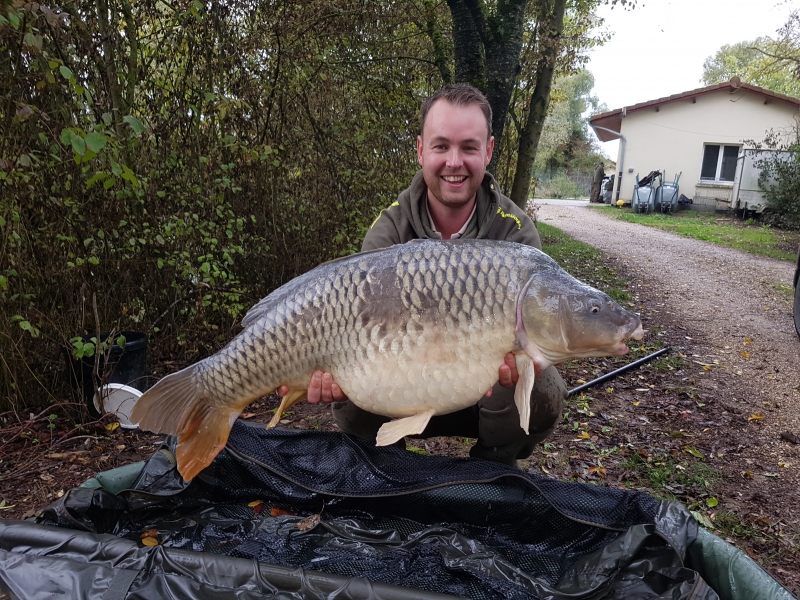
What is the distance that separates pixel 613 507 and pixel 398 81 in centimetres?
322

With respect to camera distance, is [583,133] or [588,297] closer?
[588,297]

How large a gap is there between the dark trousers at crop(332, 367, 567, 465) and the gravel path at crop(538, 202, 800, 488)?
A: 96 centimetres

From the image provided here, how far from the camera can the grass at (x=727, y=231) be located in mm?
7644

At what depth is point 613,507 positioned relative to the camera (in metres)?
1.23

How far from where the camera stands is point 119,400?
7.26 ft

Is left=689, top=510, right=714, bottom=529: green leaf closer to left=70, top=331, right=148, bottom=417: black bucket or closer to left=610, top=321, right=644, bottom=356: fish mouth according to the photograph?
left=610, top=321, right=644, bottom=356: fish mouth

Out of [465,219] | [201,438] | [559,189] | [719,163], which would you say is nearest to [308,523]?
[201,438]

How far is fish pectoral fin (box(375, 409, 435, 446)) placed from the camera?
123 centimetres

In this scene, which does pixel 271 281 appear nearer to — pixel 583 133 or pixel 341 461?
pixel 341 461

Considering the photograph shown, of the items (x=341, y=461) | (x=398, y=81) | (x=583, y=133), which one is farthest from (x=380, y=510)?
(x=583, y=133)

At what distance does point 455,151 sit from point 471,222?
0.21 meters

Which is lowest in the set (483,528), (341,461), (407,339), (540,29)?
(483,528)

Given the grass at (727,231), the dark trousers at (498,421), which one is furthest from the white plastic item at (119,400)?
the grass at (727,231)

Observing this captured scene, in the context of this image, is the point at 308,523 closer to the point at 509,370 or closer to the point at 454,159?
the point at 509,370
